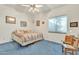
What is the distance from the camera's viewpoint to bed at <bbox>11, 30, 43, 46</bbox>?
2.99 meters

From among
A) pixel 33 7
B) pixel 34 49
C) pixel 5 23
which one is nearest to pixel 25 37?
pixel 34 49

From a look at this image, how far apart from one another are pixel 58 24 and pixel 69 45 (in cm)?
41

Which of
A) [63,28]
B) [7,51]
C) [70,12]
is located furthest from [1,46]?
[70,12]

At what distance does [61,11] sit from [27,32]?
2.30ft

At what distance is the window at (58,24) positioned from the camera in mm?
2979

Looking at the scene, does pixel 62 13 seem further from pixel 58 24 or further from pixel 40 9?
pixel 40 9

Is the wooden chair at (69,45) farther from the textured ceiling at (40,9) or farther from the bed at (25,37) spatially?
the textured ceiling at (40,9)

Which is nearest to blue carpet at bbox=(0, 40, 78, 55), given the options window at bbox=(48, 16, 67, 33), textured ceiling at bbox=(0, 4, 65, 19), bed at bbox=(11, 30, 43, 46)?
bed at bbox=(11, 30, 43, 46)

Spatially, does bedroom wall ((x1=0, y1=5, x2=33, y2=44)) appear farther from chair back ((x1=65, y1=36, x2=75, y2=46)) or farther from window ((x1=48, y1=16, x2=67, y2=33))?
chair back ((x1=65, y1=36, x2=75, y2=46))

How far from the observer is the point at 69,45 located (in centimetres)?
296

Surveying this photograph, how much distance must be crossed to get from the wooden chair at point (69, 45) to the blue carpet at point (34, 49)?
9cm

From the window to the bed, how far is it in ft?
0.76

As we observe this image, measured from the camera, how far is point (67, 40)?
2969 mm
